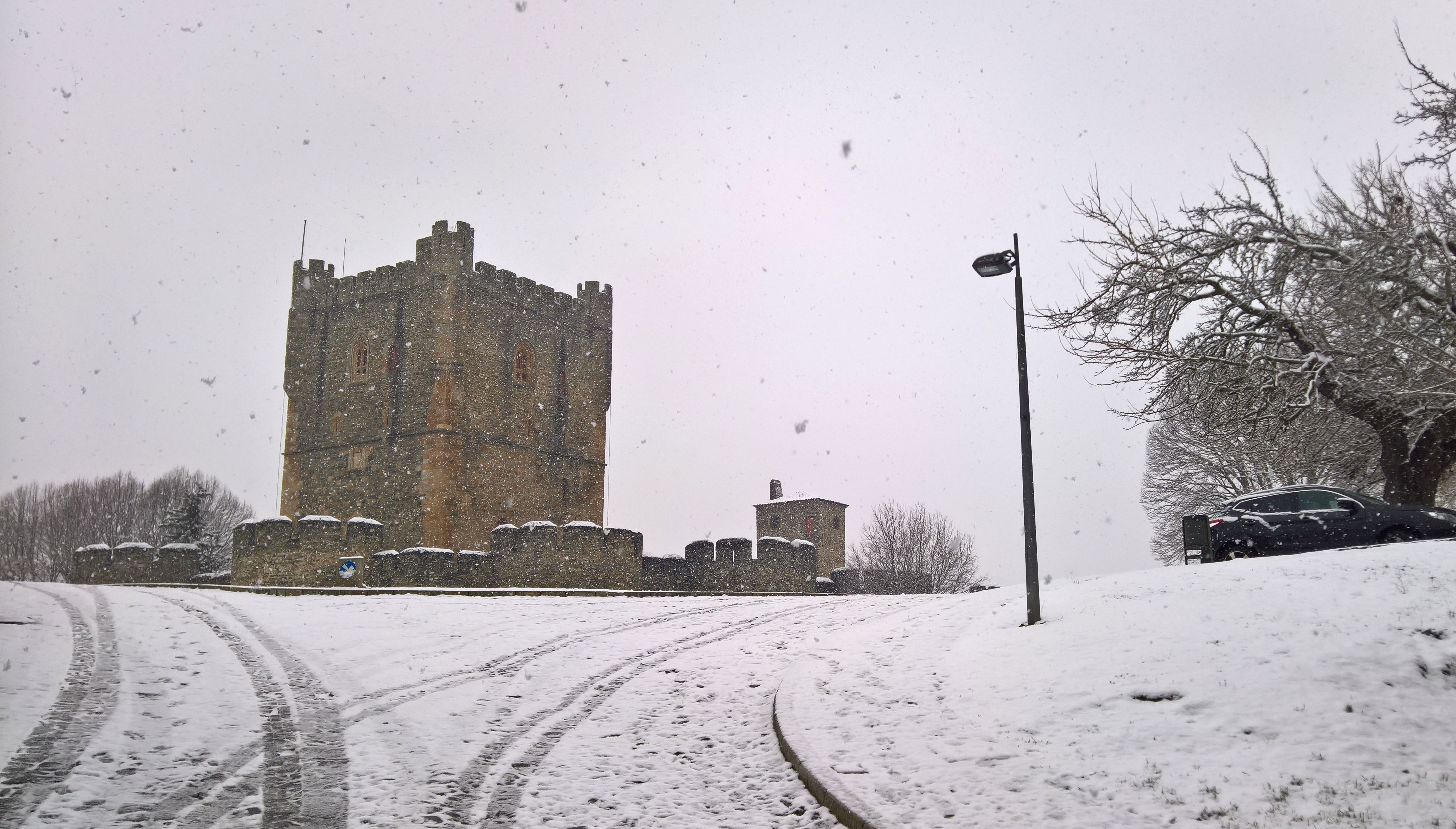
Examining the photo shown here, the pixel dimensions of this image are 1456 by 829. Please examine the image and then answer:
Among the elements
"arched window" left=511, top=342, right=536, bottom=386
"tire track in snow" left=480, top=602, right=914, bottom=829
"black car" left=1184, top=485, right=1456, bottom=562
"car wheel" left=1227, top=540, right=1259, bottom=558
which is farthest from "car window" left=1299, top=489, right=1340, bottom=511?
"arched window" left=511, top=342, right=536, bottom=386

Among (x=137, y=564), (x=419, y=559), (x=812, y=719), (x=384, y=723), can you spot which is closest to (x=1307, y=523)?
(x=812, y=719)

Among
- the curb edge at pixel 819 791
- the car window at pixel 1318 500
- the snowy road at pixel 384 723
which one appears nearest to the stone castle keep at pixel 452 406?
the car window at pixel 1318 500

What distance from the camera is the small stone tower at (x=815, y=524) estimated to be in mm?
62531

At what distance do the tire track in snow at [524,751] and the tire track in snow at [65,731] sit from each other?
2286 millimetres

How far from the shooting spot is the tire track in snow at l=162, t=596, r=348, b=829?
532 centimetres

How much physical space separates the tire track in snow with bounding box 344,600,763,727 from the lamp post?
5.80 meters

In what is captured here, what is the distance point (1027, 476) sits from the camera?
10742mm

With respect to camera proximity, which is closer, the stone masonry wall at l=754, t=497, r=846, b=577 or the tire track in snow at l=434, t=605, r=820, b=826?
the tire track in snow at l=434, t=605, r=820, b=826

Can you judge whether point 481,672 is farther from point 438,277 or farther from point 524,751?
point 438,277

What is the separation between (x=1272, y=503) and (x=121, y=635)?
16.8 m

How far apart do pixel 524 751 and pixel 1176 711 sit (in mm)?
4861

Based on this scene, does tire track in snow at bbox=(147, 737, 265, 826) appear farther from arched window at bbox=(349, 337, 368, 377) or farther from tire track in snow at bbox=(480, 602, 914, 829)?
arched window at bbox=(349, 337, 368, 377)

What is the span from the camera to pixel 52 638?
10211 millimetres

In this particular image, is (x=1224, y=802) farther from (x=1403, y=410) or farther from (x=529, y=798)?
(x=1403, y=410)
